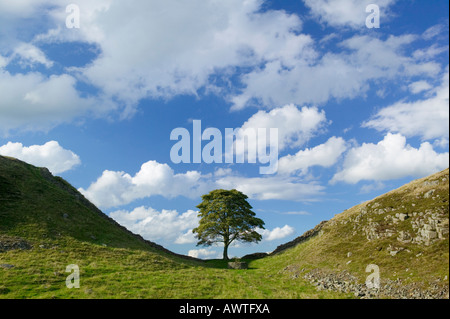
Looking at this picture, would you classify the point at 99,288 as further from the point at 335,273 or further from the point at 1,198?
the point at 1,198

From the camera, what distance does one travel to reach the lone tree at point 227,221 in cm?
6619

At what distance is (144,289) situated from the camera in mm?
27250

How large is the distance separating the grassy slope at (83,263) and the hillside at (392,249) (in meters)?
4.15

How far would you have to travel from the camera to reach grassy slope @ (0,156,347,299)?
88.3 ft

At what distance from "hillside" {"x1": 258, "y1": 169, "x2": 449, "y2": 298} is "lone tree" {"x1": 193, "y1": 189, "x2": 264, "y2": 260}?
18.8 m

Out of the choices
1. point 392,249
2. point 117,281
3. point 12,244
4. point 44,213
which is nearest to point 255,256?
point 392,249

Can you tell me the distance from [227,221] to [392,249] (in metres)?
37.3

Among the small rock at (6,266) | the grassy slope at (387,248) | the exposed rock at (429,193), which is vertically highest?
the exposed rock at (429,193)

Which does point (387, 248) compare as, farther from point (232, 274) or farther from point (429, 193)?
point (232, 274)

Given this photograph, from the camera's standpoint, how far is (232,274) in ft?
135

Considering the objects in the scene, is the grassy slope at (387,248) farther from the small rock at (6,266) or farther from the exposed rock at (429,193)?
the small rock at (6,266)

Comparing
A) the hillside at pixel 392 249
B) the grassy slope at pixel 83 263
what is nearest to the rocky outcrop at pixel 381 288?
the hillside at pixel 392 249

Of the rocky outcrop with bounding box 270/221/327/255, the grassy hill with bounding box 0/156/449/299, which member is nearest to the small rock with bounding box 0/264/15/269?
the grassy hill with bounding box 0/156/449/299
